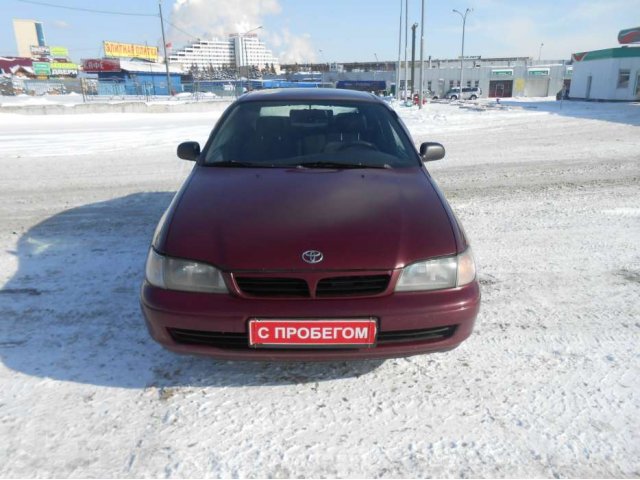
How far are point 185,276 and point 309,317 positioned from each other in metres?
0.62

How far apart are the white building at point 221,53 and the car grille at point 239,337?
111079 mm

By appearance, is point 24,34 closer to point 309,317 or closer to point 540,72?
point 540,72

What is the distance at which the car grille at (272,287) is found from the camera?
80.4 inches

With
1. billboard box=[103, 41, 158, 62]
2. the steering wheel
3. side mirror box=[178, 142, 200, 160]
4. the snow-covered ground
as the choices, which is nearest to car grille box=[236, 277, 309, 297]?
the snow-covered ground

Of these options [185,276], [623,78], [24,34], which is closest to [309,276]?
[185,276]

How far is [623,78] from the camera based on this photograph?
108 feet

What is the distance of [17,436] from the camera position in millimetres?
1964

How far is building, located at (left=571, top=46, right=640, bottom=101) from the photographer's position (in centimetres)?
3188

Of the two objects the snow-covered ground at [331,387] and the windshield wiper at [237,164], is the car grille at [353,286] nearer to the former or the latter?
the snow-covered ground at [331,387]

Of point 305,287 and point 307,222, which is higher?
point 307,222

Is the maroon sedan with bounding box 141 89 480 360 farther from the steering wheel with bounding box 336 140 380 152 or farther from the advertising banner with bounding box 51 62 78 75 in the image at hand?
the advertising banner with bounding box 51 62 78 75

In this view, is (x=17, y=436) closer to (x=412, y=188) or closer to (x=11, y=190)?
(x=412, y=188)

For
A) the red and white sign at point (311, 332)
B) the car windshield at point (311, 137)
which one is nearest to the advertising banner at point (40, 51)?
the car windshield at point (311, 137)

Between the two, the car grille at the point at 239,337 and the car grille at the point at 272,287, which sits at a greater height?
the car grille at the point at 272,287
